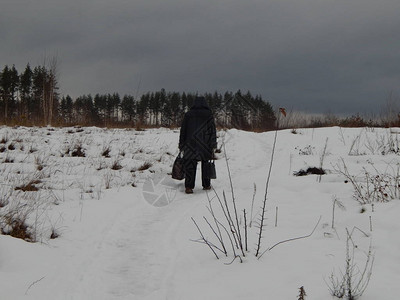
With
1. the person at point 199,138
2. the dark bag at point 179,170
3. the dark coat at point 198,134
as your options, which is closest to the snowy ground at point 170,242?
the dark bag at point 179,170

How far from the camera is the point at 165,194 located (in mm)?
6180

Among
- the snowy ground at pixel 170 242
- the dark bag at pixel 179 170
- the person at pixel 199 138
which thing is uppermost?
the person at pixel 199 138

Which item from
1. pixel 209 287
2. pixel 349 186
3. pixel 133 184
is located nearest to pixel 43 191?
pixel 133 184

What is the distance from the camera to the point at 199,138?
6.92 m

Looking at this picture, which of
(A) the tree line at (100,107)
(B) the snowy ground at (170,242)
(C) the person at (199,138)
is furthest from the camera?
(A) the tree line at (100,107)

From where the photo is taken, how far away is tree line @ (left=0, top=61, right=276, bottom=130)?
61.2 ft

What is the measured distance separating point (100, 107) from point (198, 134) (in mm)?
86377

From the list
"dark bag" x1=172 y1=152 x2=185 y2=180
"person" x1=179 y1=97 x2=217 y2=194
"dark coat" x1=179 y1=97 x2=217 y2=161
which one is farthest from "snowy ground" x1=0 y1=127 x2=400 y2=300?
"dark coat" x1=179 y1=97 x2=217 y2=161

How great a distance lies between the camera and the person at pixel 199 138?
6.82 m

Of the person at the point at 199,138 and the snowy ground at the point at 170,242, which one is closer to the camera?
the snowy ground at the point at 170,242

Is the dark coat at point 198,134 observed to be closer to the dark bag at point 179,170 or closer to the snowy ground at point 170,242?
the dark bag at point 179,170

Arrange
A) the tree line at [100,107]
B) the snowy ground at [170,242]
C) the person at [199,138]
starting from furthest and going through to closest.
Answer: the tree line at [100,107] → the person at [199,138] → the snowy ground at [170,242]

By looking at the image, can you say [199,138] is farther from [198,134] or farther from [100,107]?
[100,107]

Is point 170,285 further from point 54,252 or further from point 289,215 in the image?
point 289,215
